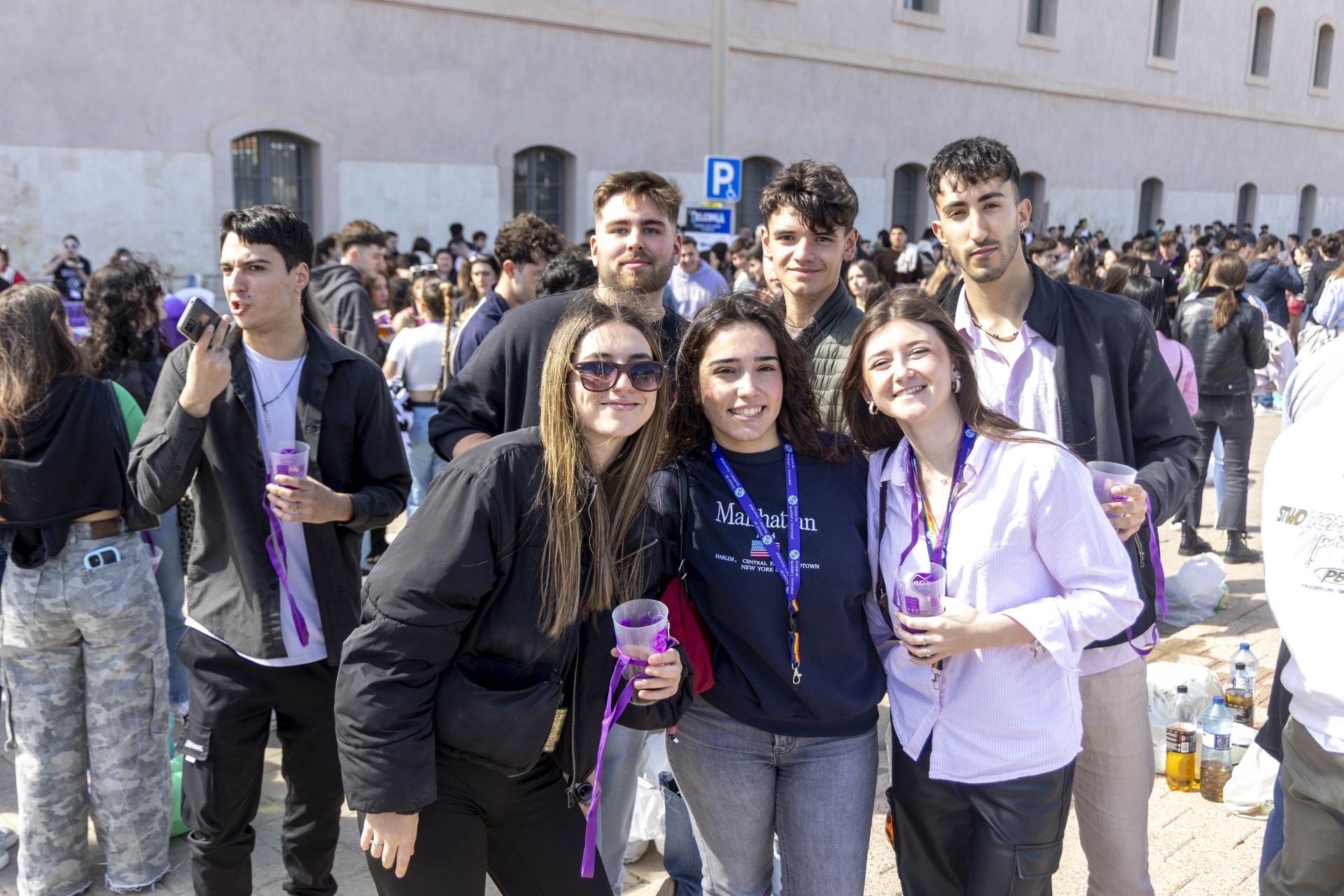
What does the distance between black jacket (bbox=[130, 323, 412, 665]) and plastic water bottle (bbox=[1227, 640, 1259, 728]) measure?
3707 mm

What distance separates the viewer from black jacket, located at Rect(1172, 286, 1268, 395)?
24.8 ft

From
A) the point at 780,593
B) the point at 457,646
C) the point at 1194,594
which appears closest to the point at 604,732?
the point at 457,646

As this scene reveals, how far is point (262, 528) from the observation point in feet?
10.5

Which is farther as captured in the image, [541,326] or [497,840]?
[541,326]

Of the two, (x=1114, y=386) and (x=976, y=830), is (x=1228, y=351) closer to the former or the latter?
(x=1114, y=386)

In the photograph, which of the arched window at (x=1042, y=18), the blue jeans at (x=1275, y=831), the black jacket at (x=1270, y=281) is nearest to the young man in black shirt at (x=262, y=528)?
the blue jeans at (x=1275, y=831)

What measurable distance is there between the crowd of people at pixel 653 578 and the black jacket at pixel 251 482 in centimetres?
1

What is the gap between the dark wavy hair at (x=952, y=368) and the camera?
257 centimetres

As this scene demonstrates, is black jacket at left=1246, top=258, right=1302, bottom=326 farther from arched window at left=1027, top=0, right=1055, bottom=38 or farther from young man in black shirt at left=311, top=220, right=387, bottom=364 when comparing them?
arched window at left=1027, top=0, right=1055, bottom=38

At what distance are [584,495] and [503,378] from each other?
1.02 metres

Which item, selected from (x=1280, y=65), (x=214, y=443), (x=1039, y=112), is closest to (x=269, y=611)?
(x=214, y=443)

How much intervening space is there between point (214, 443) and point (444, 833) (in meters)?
1.39

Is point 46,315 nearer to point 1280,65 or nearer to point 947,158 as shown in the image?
point 947,158

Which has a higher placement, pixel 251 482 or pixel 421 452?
pixel 251 482
